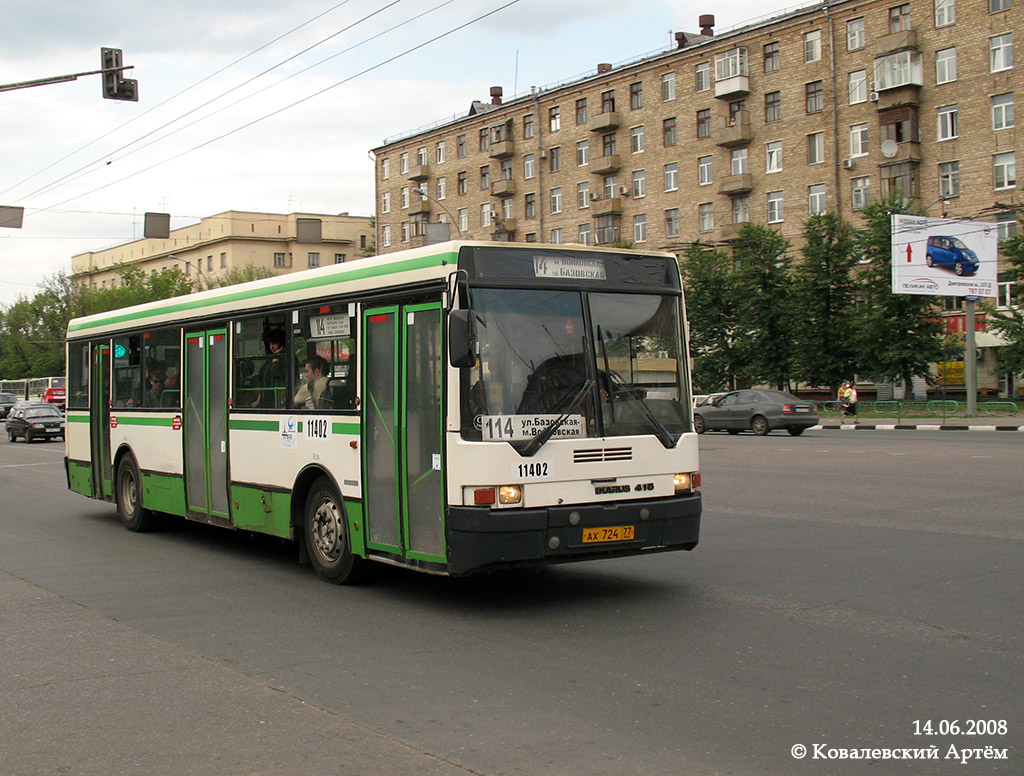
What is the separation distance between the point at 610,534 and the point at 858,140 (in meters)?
52.3

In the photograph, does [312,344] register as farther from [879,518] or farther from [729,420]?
[729,420]

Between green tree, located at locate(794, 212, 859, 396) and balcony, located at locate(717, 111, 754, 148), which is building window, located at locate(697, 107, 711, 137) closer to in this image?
balcony, located at locate(717, 111, 754, 148)

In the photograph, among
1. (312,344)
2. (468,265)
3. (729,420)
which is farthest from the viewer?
(729,420)

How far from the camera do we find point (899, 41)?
5297cm

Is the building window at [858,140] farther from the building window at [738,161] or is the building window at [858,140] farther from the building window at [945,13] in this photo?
the building window at [738,161]

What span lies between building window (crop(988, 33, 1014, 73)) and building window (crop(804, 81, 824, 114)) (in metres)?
8.79

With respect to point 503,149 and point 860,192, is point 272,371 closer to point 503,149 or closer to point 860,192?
point 860,192

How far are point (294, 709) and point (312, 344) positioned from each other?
462 cm

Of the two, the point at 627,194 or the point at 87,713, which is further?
Answer: the point at 627,194

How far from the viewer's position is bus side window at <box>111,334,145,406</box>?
13.3 meters

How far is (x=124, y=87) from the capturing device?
16062 mm

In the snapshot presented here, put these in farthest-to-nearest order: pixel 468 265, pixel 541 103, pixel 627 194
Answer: pixel 541 103 < pixel 627 194 < pixel 468 265

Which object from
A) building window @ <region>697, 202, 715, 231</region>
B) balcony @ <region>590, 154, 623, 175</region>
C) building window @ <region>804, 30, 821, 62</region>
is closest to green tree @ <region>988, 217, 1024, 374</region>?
building window @ <region>804, 30, 821, 62</region>

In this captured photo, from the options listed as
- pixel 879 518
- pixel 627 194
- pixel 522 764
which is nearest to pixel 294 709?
pixel 522 764
